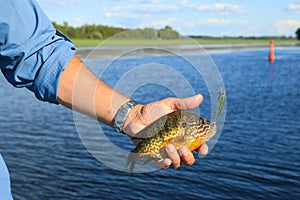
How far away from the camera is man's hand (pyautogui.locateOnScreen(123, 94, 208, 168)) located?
2449mm

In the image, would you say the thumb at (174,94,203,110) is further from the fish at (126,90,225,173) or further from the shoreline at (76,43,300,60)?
the shoreline at (76,43,300,60)

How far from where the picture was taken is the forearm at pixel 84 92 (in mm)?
2201

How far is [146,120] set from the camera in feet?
8.04

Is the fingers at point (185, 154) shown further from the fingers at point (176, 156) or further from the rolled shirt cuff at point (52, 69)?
the rolled shirt cuff at point (52, 69)

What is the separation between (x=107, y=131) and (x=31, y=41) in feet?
36.5

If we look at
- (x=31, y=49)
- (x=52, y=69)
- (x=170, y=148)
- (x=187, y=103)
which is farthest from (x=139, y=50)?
(x=31, y=49)

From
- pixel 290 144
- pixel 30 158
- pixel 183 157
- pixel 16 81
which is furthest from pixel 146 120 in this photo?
pixel 290 144

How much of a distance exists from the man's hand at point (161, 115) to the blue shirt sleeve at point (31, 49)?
43cm

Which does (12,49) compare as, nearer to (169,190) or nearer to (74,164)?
(169,190)

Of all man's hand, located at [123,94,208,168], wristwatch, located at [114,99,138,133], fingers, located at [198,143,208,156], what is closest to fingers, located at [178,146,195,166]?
man's hand, located at [123,94,208,168]

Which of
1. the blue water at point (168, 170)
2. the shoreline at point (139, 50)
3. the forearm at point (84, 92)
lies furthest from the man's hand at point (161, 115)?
the blue water at point (168, 170)

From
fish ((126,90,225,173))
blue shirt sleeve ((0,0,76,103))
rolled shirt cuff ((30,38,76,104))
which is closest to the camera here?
blue shirt sleeve ((0,0,76,103))

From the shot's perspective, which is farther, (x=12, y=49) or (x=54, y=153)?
(x=54, y=153)

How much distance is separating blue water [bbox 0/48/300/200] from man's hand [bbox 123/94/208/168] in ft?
21.0
